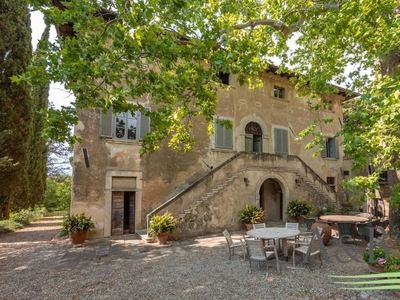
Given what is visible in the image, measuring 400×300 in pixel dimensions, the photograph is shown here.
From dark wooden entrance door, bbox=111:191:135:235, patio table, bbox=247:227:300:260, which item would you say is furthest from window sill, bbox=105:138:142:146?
patio table, bbox=247:227:300:260

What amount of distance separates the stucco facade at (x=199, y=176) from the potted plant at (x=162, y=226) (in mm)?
538

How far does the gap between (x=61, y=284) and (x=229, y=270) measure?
4120 mm

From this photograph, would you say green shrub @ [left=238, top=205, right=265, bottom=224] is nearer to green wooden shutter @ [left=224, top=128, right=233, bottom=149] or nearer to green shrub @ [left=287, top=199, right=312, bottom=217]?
green shrub @ [left=287, top=199, right=312, bottom=217]

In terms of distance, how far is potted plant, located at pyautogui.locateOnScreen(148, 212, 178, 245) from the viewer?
9.04 metres

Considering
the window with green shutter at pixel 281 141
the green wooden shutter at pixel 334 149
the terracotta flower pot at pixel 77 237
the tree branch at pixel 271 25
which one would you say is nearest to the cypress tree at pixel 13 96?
the terracotta flower pot at pixel 77 237

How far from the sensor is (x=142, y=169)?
11547mm

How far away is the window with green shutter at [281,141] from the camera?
1534 centimetres

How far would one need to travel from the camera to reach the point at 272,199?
14.6m

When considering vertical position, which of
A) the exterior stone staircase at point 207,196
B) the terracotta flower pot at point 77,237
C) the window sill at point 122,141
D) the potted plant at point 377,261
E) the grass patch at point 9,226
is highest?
the window sill at point 122,141

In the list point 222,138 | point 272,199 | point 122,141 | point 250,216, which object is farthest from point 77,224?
point 272,199

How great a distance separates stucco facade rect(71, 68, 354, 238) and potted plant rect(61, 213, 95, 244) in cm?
74

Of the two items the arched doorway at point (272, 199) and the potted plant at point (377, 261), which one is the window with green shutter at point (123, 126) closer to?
the arched doorway at point (272, 199)

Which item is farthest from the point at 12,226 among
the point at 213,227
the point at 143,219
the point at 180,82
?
the point at 180,82

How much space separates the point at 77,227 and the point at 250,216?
287 inches
